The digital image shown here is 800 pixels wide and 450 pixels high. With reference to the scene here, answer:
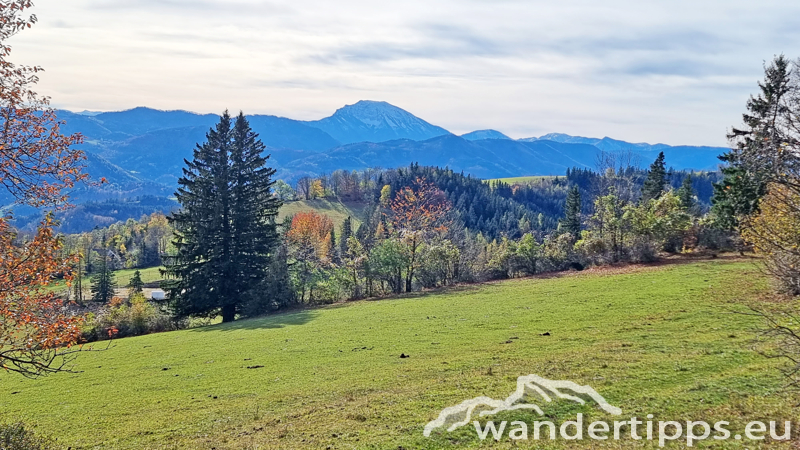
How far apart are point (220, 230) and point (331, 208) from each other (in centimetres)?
13947

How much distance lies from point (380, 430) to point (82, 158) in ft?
33.9

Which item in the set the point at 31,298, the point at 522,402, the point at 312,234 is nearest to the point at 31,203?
the point at 31,298

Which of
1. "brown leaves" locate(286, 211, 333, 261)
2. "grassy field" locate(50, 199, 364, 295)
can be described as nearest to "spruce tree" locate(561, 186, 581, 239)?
"brown leaves" locate(286, 211, 333, 261)

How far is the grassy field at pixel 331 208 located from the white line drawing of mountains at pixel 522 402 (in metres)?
150

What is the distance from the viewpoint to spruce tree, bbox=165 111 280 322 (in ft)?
146

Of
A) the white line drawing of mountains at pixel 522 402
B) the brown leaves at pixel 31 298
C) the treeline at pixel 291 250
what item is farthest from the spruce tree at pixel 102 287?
the white line drawing of mountains at pixel 522 402

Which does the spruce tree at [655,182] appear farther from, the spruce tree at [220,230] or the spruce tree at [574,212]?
the spruce tree at [220,230]

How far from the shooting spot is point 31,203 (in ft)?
31.6

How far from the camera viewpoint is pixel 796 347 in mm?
9633

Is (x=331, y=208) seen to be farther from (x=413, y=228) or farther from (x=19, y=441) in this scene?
(x=19, y=441)

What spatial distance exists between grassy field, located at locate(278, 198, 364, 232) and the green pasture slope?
13536 centimetres

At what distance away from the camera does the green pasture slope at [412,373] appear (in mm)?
12469

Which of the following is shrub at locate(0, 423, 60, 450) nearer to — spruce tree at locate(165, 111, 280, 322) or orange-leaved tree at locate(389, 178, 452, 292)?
spruce tree at locate(165, 111, 280, 322)

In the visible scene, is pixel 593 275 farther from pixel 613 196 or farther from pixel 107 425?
pixel 107 425
